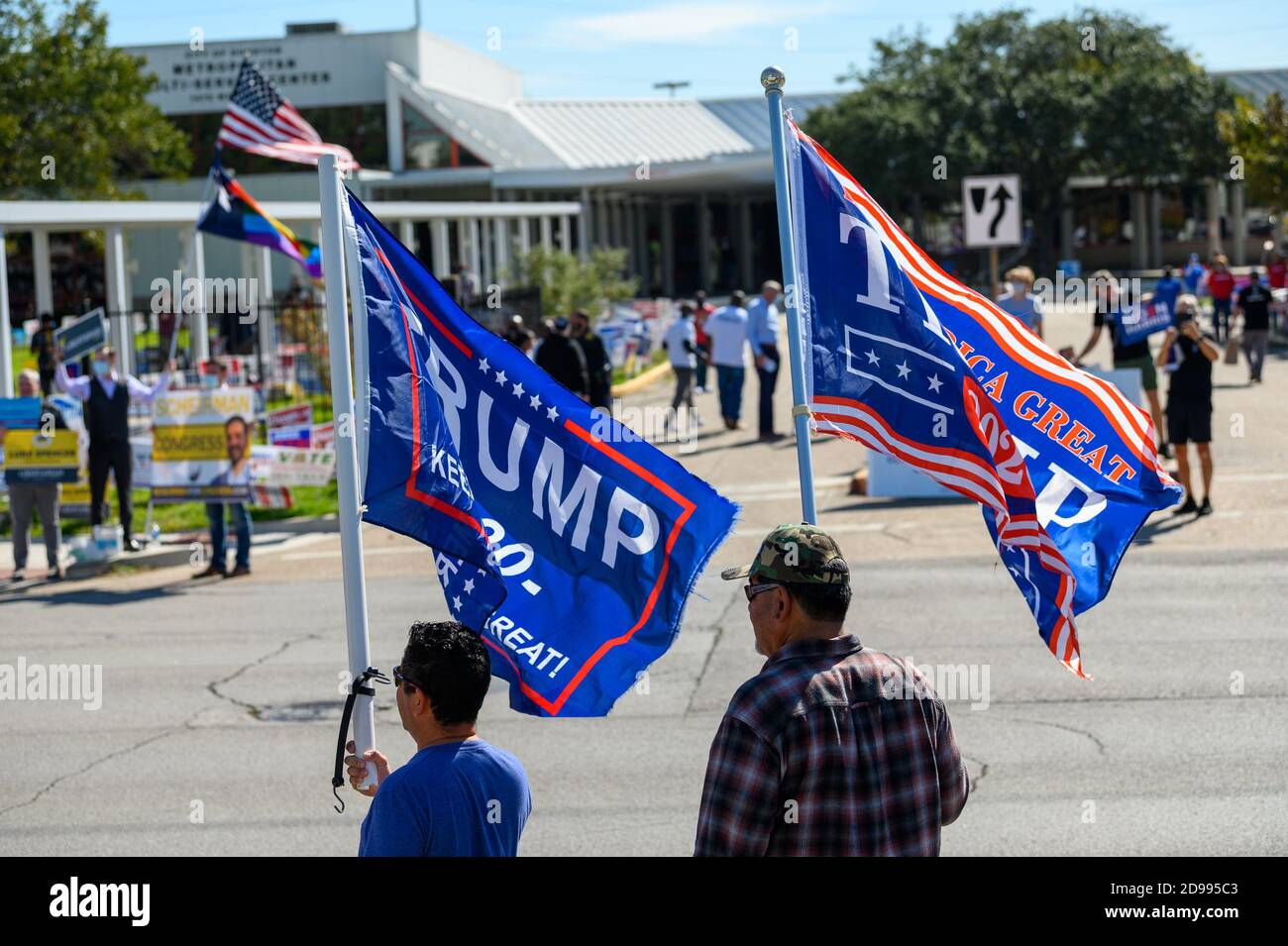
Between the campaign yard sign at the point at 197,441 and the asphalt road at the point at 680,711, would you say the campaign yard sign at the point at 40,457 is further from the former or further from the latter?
the asphalt road at the point at 680,711

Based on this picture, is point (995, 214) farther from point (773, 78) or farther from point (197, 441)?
point (773, 78)

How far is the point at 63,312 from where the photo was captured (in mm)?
43750

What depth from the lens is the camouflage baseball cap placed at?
386 centimetres

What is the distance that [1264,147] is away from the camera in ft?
114

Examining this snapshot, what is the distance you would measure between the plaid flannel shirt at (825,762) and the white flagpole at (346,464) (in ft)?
4.15

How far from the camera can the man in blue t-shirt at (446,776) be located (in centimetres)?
387

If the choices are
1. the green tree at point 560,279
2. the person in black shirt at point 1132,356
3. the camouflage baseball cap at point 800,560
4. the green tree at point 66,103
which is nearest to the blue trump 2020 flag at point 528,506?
the camouflage baseball cap at point 800,560

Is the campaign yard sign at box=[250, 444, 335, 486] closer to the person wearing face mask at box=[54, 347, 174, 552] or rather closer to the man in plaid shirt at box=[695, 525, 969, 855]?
the person wearing face mask at box=[54, 347, 174, 552]

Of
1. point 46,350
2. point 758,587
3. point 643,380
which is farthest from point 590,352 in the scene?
point 758,587

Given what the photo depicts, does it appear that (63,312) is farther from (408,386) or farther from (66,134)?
(408,386)

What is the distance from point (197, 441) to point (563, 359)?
4157mm

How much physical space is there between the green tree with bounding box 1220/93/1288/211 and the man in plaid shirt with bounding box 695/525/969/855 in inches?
1293

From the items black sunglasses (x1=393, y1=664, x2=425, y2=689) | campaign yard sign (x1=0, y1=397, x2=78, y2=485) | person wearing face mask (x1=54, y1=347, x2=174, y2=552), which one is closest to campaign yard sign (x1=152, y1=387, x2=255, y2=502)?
person wearing face mask (x1=54, y1=347, x2=174, y2=552)

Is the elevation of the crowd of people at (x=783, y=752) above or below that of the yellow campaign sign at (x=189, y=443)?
below
